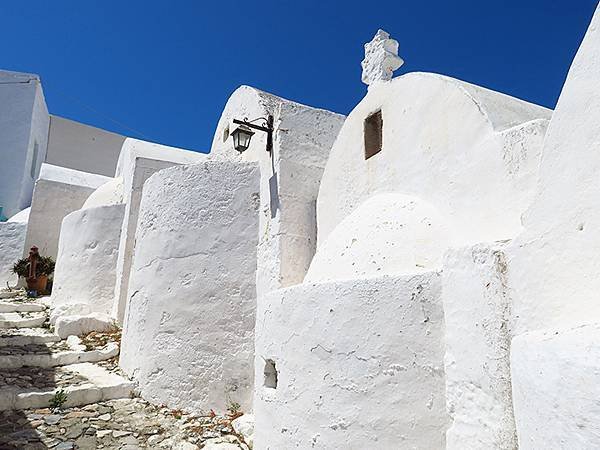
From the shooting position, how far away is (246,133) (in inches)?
222

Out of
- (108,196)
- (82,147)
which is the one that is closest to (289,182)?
(108,196)

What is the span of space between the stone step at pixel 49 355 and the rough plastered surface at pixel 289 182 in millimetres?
2768

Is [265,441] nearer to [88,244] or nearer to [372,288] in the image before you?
[372,288]

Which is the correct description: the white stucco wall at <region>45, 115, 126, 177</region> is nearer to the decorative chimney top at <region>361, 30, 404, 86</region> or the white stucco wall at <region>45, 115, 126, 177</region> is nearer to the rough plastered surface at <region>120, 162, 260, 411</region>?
the rough plastered surface at <region>120, 162, 260, 411</region>

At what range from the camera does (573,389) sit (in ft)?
5.11

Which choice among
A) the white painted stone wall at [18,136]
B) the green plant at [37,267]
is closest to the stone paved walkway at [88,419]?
the green plant at [37,267]

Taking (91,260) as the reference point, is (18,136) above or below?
above

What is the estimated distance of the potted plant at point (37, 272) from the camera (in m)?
9.78

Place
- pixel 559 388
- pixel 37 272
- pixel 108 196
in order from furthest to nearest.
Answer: pixel 108 196 < pixel 37 272 < pixel 559 388

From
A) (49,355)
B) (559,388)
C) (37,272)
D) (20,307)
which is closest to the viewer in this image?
(559,388)

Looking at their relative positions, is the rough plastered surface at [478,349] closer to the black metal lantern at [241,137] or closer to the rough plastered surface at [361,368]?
the rough plastered surface at [361,368]

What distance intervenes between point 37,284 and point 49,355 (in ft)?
13.9

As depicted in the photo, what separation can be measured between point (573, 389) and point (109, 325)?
7435mm

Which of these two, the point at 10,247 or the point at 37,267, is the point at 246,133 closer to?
the point at 37,267
